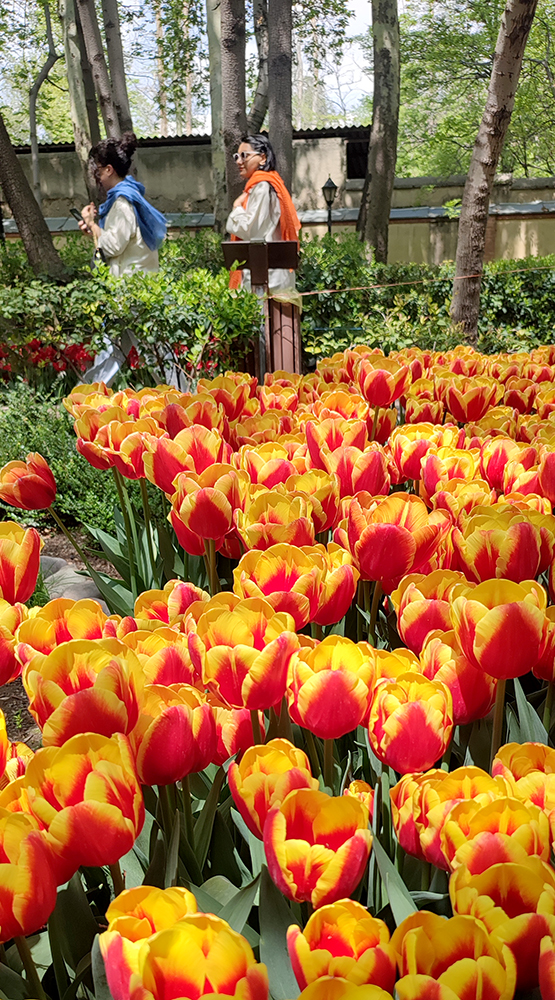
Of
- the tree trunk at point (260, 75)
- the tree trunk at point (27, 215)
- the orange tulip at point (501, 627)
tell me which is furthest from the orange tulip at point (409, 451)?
the tree trunk at point (260, 75)

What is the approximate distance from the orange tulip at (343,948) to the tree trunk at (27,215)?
7.84 meters

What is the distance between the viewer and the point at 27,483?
5.14 ft

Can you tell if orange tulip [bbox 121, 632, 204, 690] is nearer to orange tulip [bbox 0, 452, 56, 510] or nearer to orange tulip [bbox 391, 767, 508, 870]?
orange tulip [bbox 391, 767, 508, 870]

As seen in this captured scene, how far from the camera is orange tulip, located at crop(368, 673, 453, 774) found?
28.4 inches

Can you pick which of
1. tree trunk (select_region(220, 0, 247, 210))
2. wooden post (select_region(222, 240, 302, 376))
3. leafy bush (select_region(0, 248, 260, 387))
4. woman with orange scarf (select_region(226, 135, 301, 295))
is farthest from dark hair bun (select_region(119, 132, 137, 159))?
tree trunk (select_region(220, 0, 247, 210))

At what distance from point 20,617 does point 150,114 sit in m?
53.1

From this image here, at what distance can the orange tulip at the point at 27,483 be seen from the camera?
1.57 m

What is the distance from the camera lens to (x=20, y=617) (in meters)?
0.93

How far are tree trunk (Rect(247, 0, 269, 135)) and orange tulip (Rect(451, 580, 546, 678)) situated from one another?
12612 mm

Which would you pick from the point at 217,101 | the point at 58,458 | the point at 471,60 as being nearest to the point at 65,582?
the point at 58,458

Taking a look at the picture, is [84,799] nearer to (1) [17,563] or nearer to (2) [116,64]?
(1) [17,563]

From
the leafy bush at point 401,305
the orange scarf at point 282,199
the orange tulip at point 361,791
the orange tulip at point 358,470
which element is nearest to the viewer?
the orange tulip at point 361,791

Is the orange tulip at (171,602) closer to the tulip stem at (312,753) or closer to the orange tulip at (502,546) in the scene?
the tulip stem at (312,753)

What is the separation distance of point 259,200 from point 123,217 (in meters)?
1.19
